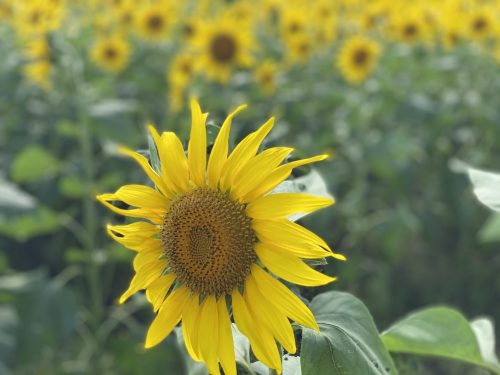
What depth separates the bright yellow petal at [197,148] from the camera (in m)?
0.84

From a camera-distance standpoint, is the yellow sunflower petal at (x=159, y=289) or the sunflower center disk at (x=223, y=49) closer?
the yellow sunflower petal at (x=159, y=289)

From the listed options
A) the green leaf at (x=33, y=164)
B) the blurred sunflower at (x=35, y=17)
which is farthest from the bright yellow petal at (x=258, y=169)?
the blurred sunflower at (x=35, y=17)

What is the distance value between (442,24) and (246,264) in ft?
13.9

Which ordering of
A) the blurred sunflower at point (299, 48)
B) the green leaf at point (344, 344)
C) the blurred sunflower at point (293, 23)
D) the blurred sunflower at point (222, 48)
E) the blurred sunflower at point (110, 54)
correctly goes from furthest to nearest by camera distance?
the blurred sunflower at point (293, 23)
the blurred sunflower at point (299, 48)
the blurred sunflower at point (110, 54)
the blurred sunflower at point (222, 48)
the green leaf at point (344, 344)

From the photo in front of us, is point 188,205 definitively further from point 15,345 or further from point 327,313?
point 15,345

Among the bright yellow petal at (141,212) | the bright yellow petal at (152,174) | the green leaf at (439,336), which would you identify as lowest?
the green leaf at (439,336)

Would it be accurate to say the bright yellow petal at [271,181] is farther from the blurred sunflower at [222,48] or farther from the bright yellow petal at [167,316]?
the blurred sunflower at [222,48]

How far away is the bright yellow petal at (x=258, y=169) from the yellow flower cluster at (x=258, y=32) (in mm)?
2933

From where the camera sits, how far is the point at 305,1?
20.8 ft

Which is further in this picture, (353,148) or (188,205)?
(353,148)

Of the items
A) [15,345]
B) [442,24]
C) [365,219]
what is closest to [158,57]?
[442,24]

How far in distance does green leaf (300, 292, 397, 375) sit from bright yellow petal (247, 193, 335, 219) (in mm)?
106

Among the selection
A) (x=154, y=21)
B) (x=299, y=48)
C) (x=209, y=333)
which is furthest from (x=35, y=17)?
(x=209, y=333)

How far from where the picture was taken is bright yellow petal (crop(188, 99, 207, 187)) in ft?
2.74
